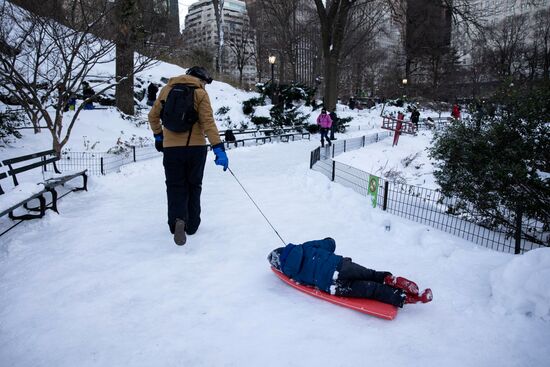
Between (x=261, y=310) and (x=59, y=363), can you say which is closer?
(x=59, y=363)

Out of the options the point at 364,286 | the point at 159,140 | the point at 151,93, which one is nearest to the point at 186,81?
the point at 159,140

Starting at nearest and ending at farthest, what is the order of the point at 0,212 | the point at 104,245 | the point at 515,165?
the point at 0,212, the point at 104,245, the point at 515,165

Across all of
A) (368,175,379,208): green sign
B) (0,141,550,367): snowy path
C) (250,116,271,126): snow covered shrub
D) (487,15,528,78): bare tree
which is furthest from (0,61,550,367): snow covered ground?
(487,15,528,78): bare tree

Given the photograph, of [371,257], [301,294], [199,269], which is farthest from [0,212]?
[371,257]

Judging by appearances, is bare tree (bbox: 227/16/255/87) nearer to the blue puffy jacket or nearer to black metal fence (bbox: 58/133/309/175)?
black metal fence (bbox: 58/133/309/175)

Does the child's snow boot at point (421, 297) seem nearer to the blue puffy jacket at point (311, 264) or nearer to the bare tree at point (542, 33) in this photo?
the blue puffy jacket at point (311, 264)

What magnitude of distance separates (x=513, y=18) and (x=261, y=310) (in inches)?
2297

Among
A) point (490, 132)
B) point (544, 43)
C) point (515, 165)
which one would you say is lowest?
point (515, 165)

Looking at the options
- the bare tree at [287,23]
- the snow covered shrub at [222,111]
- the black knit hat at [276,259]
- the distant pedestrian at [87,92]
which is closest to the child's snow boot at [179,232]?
the black knit hat at [276,259]

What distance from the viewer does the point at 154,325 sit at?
2945mm

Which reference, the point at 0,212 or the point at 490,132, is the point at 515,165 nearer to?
the point at 490,132

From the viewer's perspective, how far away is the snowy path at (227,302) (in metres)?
2.64

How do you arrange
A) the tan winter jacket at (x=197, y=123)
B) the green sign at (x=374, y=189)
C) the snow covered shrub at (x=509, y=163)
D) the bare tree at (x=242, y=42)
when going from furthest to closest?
the bare tree at (x=242, y=42), the green sign at (x=374, y=189), the snow covered shrub at (x=509, y=163), the tan winter jacket at (x=197, y=123)

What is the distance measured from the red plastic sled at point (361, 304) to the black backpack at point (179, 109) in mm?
2271
